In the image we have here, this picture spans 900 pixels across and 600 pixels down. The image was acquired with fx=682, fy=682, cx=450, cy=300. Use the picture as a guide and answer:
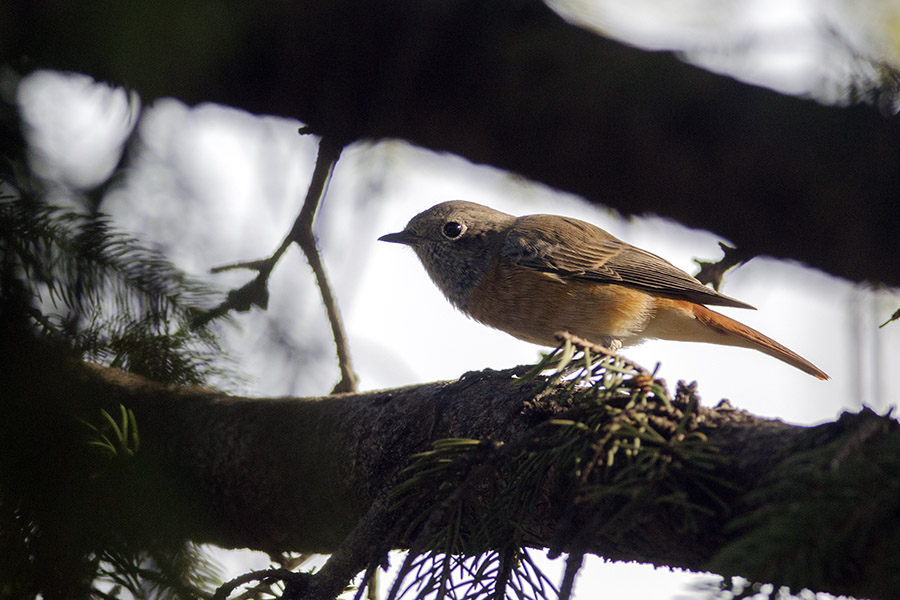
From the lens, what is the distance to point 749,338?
4242 mm

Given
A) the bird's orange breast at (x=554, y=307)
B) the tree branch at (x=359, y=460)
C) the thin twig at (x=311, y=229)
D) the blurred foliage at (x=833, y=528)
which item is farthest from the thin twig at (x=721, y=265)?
the blurred foliage at (x=833, y=528)

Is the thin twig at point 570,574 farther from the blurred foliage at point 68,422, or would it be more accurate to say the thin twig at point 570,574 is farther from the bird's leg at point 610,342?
the bird's leg at point 610,342

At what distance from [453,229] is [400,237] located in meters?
0.38

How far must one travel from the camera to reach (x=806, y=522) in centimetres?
122

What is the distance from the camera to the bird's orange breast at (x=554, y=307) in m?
3.91

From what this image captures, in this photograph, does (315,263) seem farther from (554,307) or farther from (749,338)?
(749,338)

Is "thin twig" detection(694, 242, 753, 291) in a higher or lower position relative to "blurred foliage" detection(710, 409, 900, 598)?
higher

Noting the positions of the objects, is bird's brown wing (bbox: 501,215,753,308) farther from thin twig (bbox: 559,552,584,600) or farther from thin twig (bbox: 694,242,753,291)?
thin twig (bbox: 559,552,584,600)

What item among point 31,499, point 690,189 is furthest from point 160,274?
point 690,189

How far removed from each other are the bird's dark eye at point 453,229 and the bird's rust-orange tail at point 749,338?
5.20 feet

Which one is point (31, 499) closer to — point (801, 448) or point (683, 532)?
point (683, 532)

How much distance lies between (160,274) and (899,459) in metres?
2.35

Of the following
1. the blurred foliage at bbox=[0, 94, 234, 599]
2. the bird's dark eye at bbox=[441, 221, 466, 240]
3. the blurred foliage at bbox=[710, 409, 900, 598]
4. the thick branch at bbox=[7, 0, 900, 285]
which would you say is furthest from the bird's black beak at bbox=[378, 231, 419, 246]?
the blurred foliage at bbox=[710, 409, 900, 598]

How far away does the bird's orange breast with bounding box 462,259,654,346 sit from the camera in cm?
391
